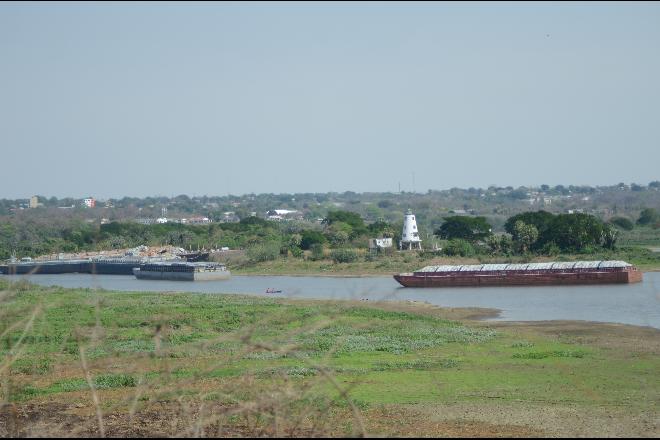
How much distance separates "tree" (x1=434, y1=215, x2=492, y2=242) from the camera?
10000 centimetres

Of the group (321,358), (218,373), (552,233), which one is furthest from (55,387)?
(552,233)

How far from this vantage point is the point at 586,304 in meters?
51.2

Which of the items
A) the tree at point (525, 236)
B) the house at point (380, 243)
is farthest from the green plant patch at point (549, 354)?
the house at point (380, 243)

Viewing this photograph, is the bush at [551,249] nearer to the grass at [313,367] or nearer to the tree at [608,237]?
the tree at [608,237]

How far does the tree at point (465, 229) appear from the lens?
328 feet

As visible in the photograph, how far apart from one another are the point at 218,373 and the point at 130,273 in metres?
83.1

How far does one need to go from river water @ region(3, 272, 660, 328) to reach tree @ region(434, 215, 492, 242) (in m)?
21.4

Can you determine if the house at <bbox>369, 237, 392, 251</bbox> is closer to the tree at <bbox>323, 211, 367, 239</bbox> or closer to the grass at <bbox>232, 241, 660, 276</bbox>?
the grass at <bbox>232, 241, 660, 276</bbox>

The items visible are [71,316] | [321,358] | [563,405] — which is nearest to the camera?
[563,405]

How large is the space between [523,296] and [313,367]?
1715 inches

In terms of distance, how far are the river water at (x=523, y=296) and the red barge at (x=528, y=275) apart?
47.3 inches

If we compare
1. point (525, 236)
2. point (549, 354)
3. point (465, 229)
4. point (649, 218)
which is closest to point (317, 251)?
point (465, 229)

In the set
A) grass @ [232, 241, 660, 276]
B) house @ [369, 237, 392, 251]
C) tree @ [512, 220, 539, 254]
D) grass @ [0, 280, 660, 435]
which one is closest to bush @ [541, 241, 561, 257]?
grass @ [232, 241, 660, 276]

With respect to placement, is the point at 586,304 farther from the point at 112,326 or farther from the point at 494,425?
the point at 494,425
